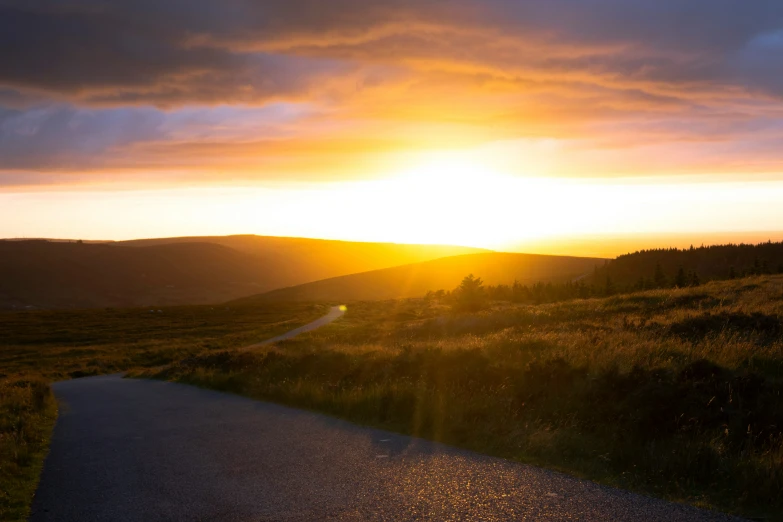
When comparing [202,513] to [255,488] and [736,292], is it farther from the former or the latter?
[736,292]

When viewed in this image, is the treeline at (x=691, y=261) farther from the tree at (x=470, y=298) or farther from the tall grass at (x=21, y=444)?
the tall grass at (x=21, y=444)

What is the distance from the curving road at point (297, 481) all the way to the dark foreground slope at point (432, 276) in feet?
357

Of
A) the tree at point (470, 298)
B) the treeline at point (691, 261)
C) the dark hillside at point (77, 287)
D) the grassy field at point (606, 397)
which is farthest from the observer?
the dark hillside at point (77, 287)

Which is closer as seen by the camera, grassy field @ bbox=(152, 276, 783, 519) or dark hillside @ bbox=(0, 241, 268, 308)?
grassy field @ bbox=(152, 276, 783, 519)

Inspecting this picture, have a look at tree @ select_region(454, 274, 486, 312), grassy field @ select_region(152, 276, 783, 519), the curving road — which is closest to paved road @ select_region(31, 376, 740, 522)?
the curving road

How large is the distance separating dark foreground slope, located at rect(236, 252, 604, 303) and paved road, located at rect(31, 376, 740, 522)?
109 m

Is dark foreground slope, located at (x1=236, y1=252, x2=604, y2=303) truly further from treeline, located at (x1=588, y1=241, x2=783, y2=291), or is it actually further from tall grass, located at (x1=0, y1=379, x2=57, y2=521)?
tall grass, located at (x1=0, y1=379, x2=57, y2=521)

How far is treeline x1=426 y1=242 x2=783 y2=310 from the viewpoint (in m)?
43.3

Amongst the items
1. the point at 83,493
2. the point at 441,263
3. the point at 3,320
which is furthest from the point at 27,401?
the point at 441,263

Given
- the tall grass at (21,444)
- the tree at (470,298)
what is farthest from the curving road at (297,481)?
the tree at (470,298)

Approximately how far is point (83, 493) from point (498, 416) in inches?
235

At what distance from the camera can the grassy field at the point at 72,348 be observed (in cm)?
1041

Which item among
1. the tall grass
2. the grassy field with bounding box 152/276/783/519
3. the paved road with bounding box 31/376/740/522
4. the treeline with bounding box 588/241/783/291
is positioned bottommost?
the tall grass

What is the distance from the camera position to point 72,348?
178 feet
